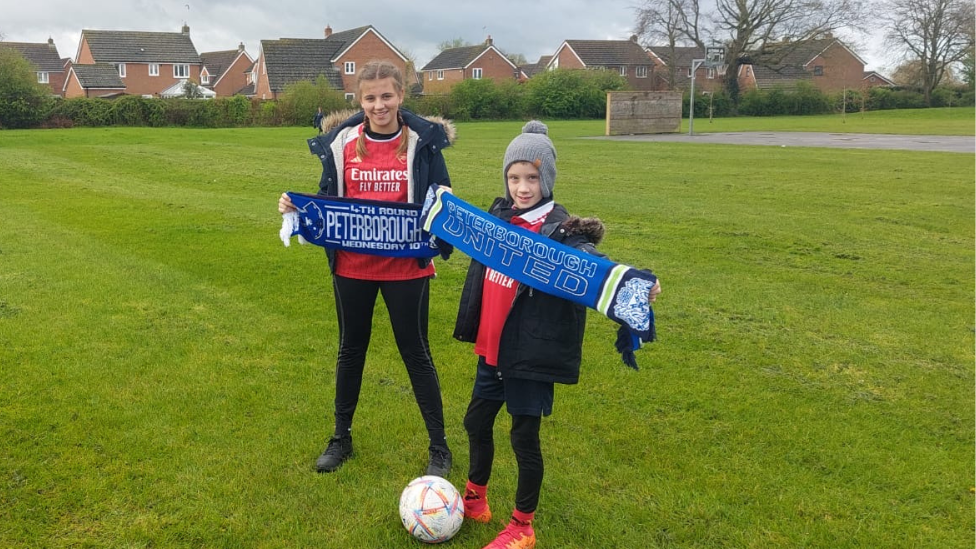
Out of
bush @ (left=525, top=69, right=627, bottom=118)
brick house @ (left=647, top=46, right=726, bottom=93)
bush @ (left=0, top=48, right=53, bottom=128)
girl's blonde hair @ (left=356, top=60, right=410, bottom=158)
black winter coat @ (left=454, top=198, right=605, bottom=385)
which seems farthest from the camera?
brick house @ (left=647, top=46, right=726, bottom=93)

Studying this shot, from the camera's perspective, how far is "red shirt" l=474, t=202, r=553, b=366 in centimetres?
347

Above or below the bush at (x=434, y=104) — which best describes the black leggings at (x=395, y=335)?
below

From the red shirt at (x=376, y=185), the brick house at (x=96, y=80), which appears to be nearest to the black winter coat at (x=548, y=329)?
the red shirt at (x=376, y=185)

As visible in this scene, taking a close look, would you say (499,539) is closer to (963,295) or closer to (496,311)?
(496,311)

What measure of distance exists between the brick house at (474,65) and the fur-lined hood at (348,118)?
74371 mm

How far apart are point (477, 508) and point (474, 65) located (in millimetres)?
78376

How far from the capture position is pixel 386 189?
396 centimetres

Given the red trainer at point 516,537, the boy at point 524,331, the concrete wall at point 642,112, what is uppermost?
the concrete wall at point 642,112

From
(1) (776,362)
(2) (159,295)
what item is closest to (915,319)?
(1) (776,362)

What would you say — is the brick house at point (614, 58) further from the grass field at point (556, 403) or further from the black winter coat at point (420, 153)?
the black winter coat at point (420, 153)

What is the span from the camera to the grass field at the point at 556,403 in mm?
3828

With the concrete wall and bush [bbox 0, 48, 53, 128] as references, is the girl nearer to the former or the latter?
the concrete wall

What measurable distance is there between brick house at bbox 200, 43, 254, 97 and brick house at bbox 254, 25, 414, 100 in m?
17.6

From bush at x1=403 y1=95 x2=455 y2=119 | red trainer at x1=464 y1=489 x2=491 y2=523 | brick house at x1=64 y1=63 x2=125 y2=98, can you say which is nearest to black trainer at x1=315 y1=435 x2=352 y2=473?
red trainer at x1=464 y1=489 x2=491 y2=523
